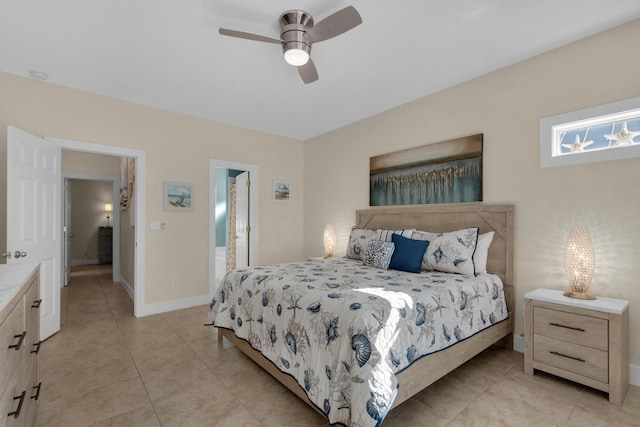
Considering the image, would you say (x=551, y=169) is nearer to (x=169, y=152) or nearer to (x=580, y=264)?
(x=580, y=264)

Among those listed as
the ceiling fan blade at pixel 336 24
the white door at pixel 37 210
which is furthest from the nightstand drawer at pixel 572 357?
the white door at pixel 37 210

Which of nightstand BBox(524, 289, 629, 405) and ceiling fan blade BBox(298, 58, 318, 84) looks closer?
nightstand BBox(524, 289, 629, 405)

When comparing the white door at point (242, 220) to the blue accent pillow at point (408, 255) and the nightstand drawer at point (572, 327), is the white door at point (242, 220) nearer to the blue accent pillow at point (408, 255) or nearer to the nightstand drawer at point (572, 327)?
the blue accent pillow at point (408, 255)

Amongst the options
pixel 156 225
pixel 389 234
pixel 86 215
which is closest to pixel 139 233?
pixel 156 225

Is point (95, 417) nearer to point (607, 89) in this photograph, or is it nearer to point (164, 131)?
point (164, 131)

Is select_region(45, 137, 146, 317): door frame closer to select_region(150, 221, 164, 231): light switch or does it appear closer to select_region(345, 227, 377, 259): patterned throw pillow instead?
select_region(150, 221, 164, 231): light switch

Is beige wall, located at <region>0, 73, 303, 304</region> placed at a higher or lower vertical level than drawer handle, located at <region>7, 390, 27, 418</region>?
higher

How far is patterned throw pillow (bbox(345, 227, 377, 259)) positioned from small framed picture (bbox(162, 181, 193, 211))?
91.4 inches

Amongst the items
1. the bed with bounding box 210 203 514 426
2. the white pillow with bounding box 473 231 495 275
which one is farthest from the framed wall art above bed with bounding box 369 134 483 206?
the white pillow with bounding box 473 231 495 275

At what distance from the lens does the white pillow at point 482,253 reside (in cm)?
281

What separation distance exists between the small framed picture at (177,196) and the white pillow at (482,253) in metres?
3.62

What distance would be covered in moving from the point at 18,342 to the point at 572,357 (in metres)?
3.24

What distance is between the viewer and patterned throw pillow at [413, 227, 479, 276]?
2.71 meters

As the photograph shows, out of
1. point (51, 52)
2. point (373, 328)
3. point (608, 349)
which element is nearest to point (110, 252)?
point (51, 52)
